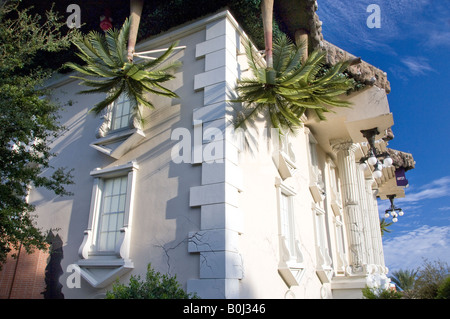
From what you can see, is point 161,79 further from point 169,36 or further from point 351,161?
point 351,161

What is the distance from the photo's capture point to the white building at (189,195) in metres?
7.78

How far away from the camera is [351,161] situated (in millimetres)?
17062

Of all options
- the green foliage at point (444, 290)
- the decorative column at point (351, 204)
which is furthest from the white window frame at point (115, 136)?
the decorative column at point (351, 204)

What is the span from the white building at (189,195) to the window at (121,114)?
0.04 m

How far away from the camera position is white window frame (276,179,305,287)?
9477 mm

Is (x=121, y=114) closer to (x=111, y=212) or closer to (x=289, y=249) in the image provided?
(x=111, y=212)

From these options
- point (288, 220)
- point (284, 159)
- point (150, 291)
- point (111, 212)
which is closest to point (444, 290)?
point (288, 220)

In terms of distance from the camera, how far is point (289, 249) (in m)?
10.5

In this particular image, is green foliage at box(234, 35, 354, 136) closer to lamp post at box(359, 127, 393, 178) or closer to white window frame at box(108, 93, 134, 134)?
white window frame at box(108, 93, 134, 134)

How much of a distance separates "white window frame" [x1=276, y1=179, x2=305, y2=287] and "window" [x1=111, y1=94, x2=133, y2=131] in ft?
15.8

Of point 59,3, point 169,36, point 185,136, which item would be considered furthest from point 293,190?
point 59,3

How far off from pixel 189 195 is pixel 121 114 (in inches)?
156

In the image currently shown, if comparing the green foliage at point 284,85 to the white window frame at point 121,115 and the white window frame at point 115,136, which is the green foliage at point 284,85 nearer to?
the white window frame at point 115,136

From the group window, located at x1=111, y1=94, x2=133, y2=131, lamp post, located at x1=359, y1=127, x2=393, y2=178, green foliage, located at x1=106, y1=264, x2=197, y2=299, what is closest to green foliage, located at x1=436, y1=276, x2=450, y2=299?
green foliage, located at x1=106, y1=264, x2=197, y2=299
